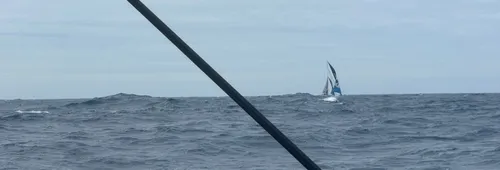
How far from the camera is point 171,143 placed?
1781 centimetres

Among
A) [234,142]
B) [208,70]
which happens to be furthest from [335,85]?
[208,70]

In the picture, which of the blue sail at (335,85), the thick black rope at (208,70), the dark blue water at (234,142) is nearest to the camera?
the thick black rope at (208,70)

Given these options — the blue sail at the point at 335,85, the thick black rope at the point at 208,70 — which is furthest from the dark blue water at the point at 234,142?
the blue sail at the point at 335,85

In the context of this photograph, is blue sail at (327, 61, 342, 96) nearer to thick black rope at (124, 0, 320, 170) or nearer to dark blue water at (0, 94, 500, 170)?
dark blue water at (0, 94, 500, 170)

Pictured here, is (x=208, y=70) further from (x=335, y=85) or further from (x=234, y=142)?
(x=335, y=85)

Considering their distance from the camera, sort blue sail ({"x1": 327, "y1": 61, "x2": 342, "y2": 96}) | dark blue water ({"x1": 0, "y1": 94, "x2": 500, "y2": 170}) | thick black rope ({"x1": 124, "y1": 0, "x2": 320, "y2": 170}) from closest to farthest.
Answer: thick black rope ({"x1": 124, "y1": 0, "x2": 320, "y2": 170}), dark blue water ({"x1": 0, "y1": 94, "x2": 500, "y2": 170}), blue sail ({"x1": 327, "y1": 61, "x2": 342, "y2": 96})

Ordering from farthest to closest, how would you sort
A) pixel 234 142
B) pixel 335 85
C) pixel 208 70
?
pixel 335 85 → pixel 234 142 → pixel 208 70

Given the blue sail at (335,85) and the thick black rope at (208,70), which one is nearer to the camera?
the thick black rope at (208,70)

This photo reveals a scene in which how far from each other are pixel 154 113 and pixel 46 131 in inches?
287

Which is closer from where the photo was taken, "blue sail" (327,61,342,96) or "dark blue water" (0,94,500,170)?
"dark blue water" (0,94,500,170)

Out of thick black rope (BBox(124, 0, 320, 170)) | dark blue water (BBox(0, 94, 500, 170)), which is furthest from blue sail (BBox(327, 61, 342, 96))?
thick black rope (BBox(124, 0, 320, 170))

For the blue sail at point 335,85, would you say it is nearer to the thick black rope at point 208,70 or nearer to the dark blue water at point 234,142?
the dark blue water at point 234,142

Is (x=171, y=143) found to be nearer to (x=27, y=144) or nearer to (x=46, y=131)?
(x=27, y=144)

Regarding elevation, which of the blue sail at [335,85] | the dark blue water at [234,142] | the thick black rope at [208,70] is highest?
the blue sail at [335,85]
